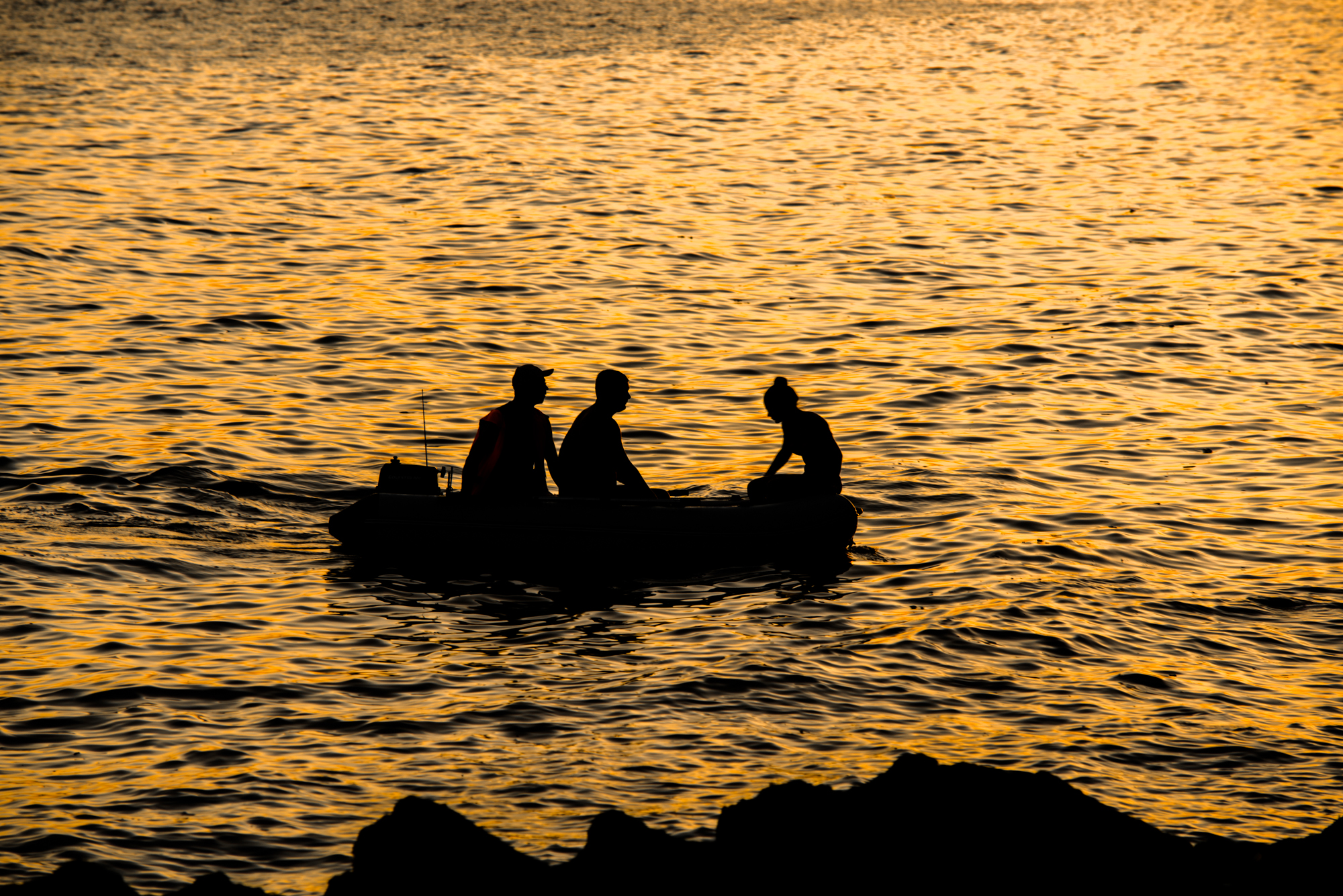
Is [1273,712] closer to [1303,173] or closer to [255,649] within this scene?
[255,649]

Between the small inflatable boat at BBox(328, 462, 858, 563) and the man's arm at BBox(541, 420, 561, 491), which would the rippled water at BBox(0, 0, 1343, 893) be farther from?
the man's arm at BBox(541, 420, 561, 491)

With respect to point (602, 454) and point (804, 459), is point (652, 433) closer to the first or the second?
point (804, 459)

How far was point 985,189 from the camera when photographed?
28984mm

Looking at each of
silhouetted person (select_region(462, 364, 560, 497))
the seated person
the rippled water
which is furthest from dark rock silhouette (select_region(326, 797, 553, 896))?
the seated person

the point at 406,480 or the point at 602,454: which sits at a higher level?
the point at 602,454

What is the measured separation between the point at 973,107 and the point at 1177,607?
91.1 feet

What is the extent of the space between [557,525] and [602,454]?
2.33 feet

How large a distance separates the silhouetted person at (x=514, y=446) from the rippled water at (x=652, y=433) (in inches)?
33.6

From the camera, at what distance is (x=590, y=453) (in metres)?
12.3

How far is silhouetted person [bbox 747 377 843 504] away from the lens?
41.0 ft

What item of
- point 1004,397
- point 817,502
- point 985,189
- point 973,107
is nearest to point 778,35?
point 973,107

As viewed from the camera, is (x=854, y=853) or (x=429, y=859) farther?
(x=854, y=853)

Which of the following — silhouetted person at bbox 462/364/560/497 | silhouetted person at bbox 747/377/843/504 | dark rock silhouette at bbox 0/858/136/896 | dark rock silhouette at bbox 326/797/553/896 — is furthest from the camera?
silhouetted person at bbox 747/377/843/504

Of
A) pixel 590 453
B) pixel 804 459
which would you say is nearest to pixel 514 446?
pixel 590 453
